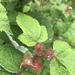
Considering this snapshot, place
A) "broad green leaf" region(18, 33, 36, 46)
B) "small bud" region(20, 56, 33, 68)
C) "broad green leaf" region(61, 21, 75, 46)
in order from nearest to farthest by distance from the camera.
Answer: "small bud" region(20, 56, 33, 68), "broad green leaf" region(18, 33, 36, 46), "broad green leaf" region(61, 21, 75, 46)

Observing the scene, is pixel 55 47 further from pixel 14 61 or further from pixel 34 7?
pixel 34 7

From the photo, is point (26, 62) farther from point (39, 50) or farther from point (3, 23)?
point (3, 23)

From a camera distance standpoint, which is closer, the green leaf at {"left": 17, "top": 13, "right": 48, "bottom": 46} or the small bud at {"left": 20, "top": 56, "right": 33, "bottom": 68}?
the small bud at {"left": 20, "top": 56, "right": 33, "bottom": 68}

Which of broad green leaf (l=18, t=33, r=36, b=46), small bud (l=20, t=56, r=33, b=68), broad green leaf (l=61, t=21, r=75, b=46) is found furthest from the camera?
broad green leaf (l=61, t=21, r=75, b=46)

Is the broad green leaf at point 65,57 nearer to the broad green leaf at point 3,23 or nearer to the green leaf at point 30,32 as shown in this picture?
the green leaf at point 30,32

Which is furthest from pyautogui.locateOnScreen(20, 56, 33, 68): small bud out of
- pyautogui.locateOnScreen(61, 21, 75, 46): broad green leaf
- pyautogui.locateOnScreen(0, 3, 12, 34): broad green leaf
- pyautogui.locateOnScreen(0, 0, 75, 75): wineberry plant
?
pyautogui.locateOnScreen(61, 21, 75, 46): broad green leaf

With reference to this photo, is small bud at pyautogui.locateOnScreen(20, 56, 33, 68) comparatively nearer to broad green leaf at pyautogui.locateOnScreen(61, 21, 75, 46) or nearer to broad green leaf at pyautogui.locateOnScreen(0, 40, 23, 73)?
broad green leaf at pyautogui.locateOnScreen(0, 40, 23, 73)
